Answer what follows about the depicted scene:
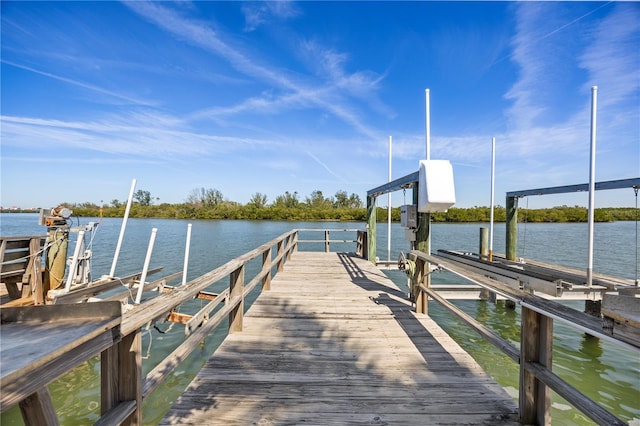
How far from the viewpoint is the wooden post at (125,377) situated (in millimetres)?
1371

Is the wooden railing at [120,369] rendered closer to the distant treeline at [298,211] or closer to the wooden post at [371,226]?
the wooden post at [371,226]

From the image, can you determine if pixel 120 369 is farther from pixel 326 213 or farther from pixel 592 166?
pixel 326 213

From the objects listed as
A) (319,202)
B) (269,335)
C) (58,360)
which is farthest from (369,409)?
(319,202)

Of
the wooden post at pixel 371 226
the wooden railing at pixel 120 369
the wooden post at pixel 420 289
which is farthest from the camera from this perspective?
the wooden post at pixel 371 226

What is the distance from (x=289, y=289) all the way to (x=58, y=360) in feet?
14.7

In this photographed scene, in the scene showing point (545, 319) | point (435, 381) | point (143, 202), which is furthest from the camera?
point (143, 202)

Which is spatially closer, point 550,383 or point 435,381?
point 550,383

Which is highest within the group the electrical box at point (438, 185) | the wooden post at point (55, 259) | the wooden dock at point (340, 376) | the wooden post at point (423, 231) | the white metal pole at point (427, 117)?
the white metal pole at point (427, 117)

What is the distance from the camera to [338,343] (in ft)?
10.3

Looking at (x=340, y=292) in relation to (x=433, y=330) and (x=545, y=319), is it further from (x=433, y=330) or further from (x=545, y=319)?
Result: (x=545, y=319)

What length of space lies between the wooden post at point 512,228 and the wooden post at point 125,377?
8.59 metres

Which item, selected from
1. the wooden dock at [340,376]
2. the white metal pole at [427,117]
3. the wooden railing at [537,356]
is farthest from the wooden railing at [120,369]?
the white metal pole at [427,117]

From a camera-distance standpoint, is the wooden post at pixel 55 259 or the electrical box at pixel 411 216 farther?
the wooden post at pixel 55 259

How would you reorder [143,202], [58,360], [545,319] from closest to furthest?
[58,360]
[545,319]
[143,202]
